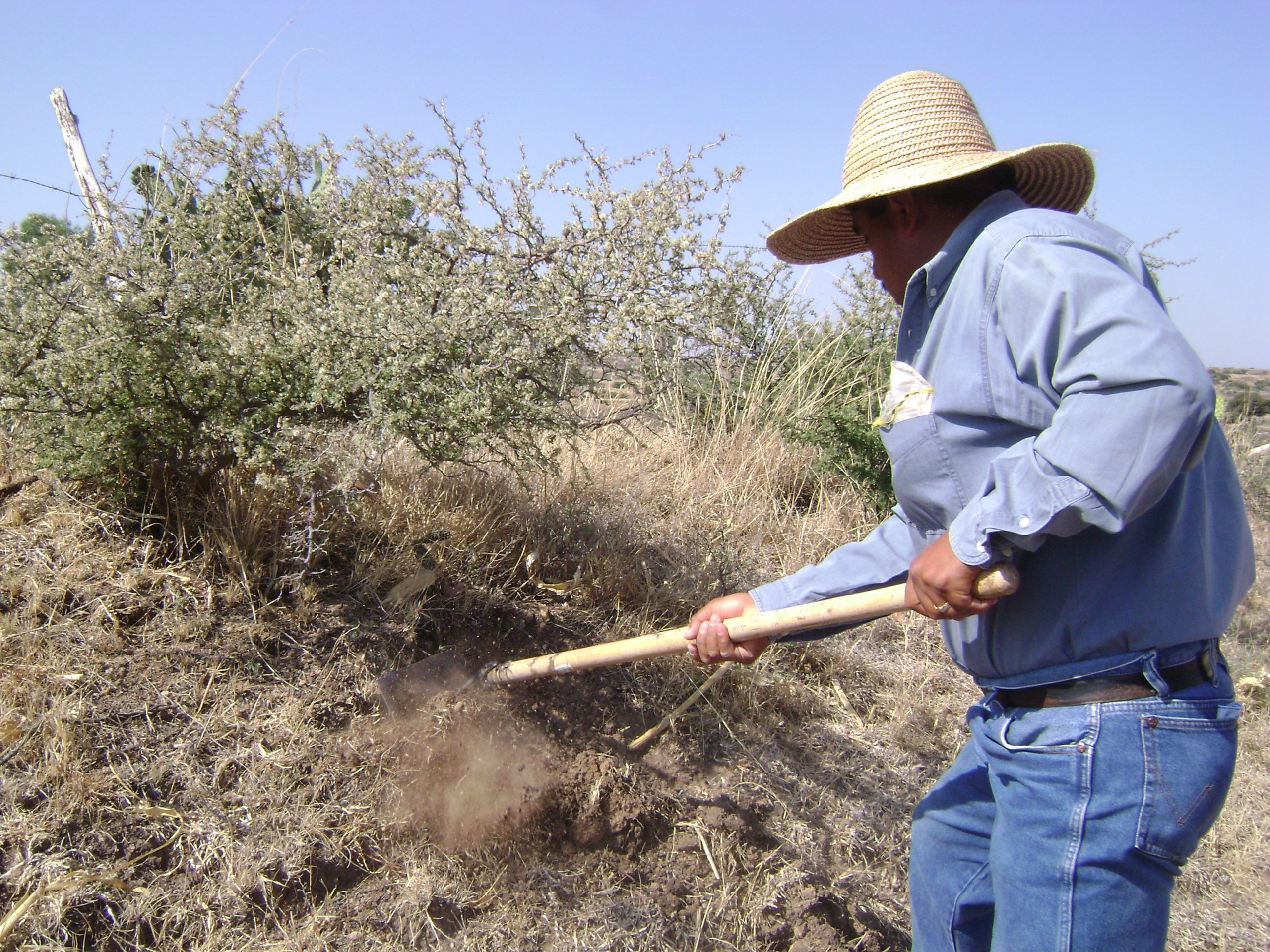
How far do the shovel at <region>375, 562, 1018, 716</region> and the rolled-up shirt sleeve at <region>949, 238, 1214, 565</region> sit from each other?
148 millimetres

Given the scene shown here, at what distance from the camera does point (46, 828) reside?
2391 mm

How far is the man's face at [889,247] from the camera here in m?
1.88

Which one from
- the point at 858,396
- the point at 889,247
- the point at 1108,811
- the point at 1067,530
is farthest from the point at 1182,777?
the point at 858,396

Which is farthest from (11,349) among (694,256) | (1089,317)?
(1089,317)

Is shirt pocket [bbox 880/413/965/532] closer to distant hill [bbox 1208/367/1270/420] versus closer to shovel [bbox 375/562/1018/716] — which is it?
shovel [bbox 375/562/1018/716]

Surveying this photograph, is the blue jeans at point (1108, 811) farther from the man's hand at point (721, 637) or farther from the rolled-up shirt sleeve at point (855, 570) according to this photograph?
the man's hand at point (721, 637)

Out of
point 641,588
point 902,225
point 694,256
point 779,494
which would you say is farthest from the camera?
point 779,494

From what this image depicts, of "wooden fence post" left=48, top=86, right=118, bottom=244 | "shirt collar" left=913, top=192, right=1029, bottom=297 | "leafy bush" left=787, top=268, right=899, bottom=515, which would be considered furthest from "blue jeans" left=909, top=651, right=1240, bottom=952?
"wooden fence post" left=48, top=86, right=118, bottom=244

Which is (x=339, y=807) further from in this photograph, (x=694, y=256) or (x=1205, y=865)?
(x=1205, y=865)

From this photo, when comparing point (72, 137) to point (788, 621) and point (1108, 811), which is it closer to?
point (788, 621)

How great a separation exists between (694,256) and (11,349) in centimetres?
235

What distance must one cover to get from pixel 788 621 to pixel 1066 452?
82cm

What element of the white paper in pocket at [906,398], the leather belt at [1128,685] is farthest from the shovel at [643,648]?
the white paper in pocket at [906,398]

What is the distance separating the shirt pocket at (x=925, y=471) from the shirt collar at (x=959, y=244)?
10.9 inches
